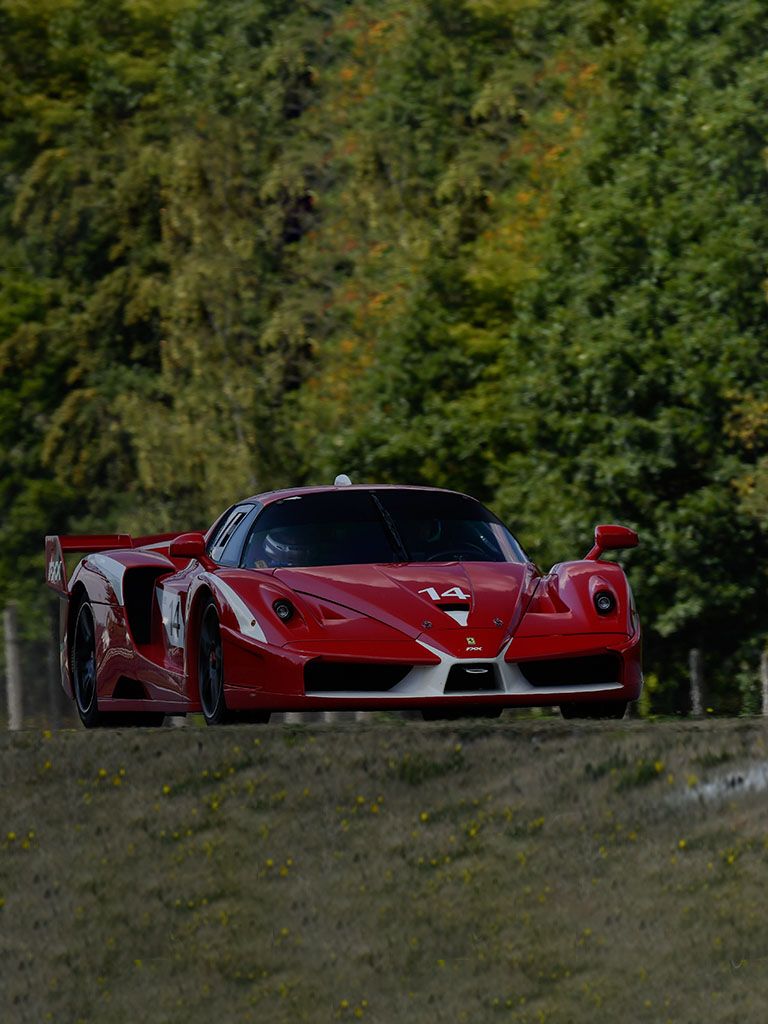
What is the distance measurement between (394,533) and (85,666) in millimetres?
2935

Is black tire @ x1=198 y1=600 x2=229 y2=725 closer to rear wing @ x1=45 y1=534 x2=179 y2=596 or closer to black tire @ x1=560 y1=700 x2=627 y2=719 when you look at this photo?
black tire @ x1=560 y1=700 x2=627 y2=719

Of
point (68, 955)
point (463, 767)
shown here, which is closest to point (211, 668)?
point (463, 767)

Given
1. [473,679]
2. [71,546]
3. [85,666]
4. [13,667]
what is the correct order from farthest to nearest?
[13,667] < [71,546] < [85,666] < [473,679]

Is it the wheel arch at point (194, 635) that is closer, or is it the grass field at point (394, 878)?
the grass field at point (394, 878)

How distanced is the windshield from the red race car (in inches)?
0.4

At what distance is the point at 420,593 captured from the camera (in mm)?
12453

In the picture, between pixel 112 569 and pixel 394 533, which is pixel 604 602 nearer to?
pixel 394 533

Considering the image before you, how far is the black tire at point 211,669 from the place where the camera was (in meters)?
12.8

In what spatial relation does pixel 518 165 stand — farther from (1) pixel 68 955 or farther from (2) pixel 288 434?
(1) pixel 68 955

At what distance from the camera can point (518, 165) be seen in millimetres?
45188

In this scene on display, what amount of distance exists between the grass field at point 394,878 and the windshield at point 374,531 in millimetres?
1803

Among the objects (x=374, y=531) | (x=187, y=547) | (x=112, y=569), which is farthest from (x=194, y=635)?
(x=112, y=569)

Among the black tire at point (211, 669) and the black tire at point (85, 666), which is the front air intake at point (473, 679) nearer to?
the black tire at point (211, 669)

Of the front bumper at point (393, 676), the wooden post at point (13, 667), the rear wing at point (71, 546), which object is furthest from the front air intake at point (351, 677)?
the wooden post at point (13, 667)
